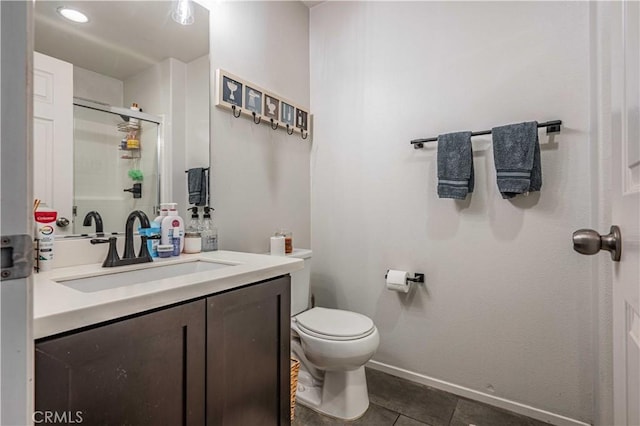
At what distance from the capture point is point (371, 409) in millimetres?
1664

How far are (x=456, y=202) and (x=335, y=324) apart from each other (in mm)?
961

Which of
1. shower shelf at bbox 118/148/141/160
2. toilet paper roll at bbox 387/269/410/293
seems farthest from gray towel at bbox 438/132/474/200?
shower shelf at bbox 118/148/141/160

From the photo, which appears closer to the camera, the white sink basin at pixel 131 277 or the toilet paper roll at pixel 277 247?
the white sink basin at pixel 131 277

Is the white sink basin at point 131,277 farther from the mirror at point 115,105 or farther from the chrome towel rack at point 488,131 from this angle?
the chrome towel rack at point 488,131

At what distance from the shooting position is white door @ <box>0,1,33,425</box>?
1.23 feet

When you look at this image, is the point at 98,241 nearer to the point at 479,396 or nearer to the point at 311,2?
the point at 479,396

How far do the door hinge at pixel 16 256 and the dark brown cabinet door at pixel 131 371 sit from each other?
32 centimetres

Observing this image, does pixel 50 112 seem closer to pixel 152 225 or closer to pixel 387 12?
pixel 152 225

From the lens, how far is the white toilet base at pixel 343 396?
5.29 ft

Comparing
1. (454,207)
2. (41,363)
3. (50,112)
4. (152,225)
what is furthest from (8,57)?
(454,207)

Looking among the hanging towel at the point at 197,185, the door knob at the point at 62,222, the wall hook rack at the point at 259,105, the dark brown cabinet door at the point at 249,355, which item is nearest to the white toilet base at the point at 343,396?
the dark brown cabinet door at the point at 249,355

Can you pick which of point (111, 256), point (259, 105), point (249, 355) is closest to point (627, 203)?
point (249, 355)

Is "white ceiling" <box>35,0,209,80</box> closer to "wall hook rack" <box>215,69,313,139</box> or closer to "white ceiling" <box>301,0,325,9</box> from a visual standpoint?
"wall hook rack" <box>215,69,313,139</box>

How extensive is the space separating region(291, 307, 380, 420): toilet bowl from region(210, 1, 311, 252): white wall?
0.59 m
